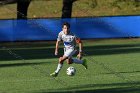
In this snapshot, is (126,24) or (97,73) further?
(126,24)

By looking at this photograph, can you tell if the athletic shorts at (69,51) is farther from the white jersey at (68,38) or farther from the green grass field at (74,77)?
the green grass field at (74,77)

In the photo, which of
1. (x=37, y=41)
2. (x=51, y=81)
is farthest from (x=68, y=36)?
(x=37, y=41)

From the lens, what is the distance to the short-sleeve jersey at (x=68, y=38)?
20578mm

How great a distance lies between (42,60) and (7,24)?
16.2 m

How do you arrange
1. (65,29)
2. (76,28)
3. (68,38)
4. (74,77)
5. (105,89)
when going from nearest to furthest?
(105,89), (65,29), (74,77), (68,38), (76,28)

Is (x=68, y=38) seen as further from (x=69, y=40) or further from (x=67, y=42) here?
(x=67, y=42)

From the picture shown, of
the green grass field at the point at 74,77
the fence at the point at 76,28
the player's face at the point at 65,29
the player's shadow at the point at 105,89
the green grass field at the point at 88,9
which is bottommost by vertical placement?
the green grass field at the point at 88,9

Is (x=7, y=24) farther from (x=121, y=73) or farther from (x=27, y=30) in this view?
(x=121, y=73)

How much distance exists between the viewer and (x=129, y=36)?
45.9 meters

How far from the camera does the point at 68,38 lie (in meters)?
20.7

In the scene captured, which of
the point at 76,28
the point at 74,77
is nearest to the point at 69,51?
the point at 74,77

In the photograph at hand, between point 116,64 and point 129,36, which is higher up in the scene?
point 116,64

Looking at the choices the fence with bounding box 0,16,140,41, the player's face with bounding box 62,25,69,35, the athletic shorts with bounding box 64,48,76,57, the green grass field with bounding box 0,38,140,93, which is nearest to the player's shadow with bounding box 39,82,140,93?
the green grass field with bounding box 0,38,140,93

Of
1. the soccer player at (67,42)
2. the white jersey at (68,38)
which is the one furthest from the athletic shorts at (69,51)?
the white jersey at (68,38)
